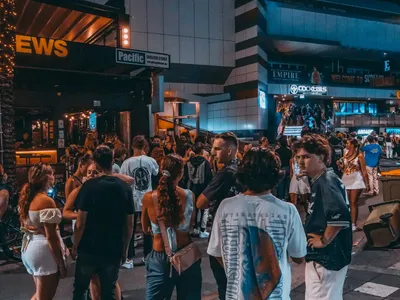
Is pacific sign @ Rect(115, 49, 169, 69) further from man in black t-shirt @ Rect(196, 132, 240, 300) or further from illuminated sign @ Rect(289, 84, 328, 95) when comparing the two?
illuminated sign @ Rect(289, 84, 328, 95)

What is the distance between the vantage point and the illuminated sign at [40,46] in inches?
520

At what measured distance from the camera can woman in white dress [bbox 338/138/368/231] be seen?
8445 millimetres

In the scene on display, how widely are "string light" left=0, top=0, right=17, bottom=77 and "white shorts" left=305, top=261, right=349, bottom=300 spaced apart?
23.1ft

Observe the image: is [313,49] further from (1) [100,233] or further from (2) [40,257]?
(2) [40,257]

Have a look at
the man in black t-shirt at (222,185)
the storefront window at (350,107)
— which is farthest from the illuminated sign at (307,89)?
the man in black t-shirt at (222,185)

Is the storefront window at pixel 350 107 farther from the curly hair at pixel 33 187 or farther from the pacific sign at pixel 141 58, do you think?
the curly hair at pixel 33 187

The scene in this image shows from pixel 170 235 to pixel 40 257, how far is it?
4.04 ft

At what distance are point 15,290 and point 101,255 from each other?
2565mm

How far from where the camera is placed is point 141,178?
6.96 meters

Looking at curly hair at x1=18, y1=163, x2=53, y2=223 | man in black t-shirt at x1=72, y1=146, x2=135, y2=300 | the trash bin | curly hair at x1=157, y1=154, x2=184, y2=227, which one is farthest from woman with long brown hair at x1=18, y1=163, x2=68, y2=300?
the trash bin

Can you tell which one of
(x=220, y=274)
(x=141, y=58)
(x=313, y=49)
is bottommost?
(x=220, y=274)

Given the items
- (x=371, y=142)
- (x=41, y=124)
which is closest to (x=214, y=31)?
(x=41, y=124)

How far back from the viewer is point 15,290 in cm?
560

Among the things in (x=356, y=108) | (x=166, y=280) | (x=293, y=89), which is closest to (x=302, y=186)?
(x=166, y=280)
